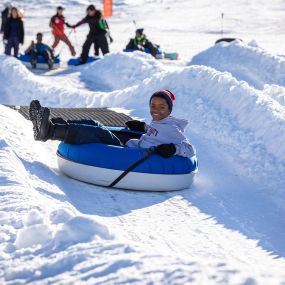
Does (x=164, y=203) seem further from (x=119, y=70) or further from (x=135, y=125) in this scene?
(x=119, y=70)

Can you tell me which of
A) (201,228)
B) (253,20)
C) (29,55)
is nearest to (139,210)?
(201,228)

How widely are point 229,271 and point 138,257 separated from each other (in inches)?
18.9

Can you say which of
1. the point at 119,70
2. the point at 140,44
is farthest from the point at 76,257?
the point at 140,44

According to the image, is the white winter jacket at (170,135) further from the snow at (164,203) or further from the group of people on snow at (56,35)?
the group of people on snow at (56,35)

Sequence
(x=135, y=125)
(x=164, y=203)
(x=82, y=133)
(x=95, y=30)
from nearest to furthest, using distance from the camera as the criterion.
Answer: (x=164, y=203), (x=82, y=133), (x=135, y=125), (x=95, y=30)

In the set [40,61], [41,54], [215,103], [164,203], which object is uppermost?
[215,103]

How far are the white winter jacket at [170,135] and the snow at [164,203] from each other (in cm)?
37

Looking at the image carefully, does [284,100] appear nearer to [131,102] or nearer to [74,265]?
[131,102]

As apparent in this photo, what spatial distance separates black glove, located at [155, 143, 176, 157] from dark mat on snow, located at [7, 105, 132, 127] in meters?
2.26

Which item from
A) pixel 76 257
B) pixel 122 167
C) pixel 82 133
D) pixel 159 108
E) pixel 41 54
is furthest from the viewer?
pixel 41 54

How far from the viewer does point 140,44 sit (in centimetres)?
1780

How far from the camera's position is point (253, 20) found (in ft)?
102

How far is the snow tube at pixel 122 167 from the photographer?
216 inches

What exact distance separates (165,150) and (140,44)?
12556mm
